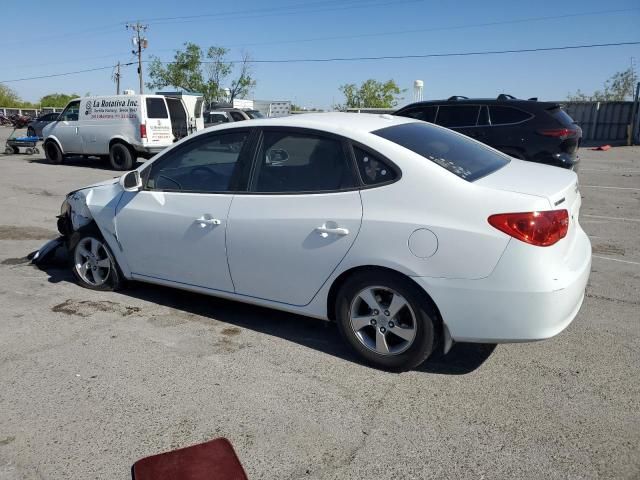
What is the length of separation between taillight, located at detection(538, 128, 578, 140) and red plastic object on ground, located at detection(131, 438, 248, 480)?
25.6ft

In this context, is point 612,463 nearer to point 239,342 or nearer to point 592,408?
point 592,408

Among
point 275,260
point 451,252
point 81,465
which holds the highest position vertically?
point 451,252

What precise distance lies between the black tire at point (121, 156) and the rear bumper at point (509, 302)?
43.8 ft

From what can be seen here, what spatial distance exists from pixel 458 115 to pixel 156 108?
8.60 m

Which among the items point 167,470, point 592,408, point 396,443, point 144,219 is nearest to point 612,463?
point 592,408

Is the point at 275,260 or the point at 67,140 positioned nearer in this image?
the point at 275,260

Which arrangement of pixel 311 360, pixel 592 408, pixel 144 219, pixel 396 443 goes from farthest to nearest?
pixel 144 219 → pixel 311 360 → pixel 592 408 → pixel 396 443

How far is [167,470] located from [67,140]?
15.7 meters

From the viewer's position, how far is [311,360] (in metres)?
3.71

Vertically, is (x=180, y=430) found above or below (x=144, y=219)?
below

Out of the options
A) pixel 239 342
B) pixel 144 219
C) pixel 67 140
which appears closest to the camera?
pixel 239 342

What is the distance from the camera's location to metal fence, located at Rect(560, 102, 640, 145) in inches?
1110

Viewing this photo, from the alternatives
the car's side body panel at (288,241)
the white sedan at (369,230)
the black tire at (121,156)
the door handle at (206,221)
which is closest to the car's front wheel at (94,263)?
the white sedan at (369,230)

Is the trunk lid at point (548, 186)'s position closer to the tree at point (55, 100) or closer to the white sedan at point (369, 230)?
the white sedan at point (369, 230)
